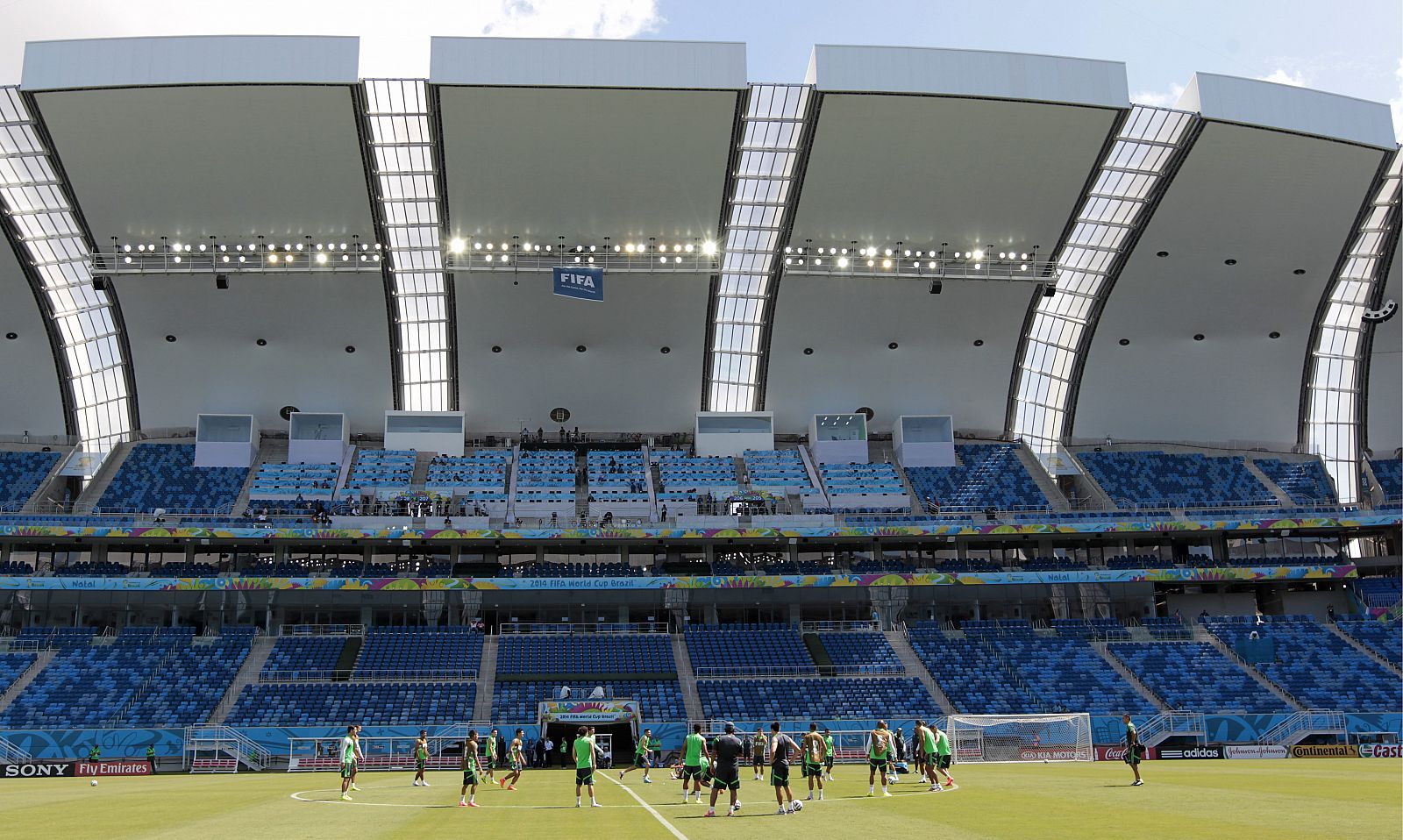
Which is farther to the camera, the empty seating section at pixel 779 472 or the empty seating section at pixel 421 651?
the empty seating section at pixel 779 472

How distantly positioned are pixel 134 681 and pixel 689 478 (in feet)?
96.8

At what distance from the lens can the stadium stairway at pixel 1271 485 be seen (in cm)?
6350

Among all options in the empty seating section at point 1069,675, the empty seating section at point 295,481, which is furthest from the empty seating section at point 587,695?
the empty seating section at point 295,481

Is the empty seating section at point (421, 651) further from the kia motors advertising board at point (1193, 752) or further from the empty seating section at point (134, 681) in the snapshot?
the kia motors advertising board at point (1193, 752)

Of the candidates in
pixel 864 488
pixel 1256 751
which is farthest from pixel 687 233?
pixel 1256 751

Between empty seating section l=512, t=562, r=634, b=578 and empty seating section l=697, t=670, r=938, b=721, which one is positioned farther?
empty seating section l=512, t=562, r=634, b=578

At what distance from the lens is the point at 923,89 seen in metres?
46.5

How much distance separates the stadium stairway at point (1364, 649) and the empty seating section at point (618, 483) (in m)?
35.1

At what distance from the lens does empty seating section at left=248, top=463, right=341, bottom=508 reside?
60781 mm

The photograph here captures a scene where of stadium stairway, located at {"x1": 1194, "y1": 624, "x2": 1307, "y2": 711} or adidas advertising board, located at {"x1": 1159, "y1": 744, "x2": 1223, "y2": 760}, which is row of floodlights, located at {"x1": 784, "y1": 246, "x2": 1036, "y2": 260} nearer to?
stadium stairway, located at {"x1": 1194, "y1": 624, "x2": 1307, "y2": 711}

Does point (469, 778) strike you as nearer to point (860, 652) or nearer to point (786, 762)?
point (786, 762)

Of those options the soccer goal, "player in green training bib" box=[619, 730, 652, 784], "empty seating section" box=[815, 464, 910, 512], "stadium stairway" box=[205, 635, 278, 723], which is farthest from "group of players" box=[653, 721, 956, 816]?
"empty seating section" box=[815, 464, 910, 512]

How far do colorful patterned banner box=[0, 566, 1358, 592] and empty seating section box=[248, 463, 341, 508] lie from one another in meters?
7.01

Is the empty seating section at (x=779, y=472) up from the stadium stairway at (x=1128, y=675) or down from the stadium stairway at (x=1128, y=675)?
up
